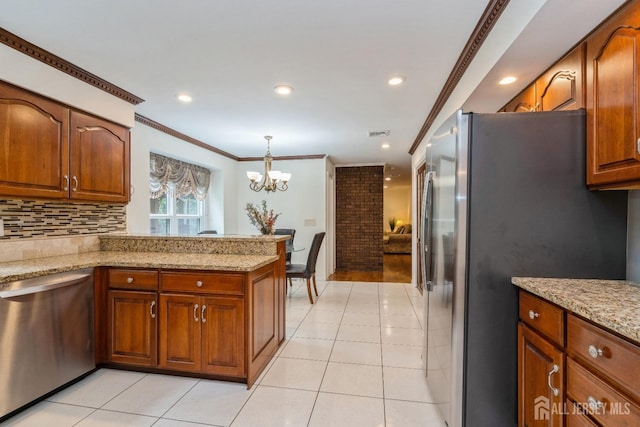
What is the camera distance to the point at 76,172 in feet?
8.06

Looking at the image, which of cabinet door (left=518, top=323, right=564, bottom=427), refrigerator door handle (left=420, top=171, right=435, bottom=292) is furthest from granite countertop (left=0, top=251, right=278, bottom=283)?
cabinet door (left=518, top=323, right=564, bottom=427)

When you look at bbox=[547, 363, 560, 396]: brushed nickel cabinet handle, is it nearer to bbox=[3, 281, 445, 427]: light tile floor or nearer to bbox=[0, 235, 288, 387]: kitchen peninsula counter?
bbox=[3, 281, 445, 427]: light tile floor

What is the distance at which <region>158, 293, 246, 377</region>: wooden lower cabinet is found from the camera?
212cm

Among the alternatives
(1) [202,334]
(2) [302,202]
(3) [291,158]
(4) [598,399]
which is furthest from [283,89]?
(2) [302,202]

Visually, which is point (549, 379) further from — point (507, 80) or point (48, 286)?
point (48, 286)

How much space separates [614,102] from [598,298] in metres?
0.88

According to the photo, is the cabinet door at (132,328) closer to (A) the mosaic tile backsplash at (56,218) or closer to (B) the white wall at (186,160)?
(A) the mosaic tile backsplash at (56,218)

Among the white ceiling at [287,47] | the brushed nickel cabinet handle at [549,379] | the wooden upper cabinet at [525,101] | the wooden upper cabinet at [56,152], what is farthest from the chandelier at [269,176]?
the brushed nickel cabinet handle at [549,379]

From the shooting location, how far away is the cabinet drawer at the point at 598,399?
91 centimetres

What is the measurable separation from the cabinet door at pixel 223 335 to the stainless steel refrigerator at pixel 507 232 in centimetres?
139

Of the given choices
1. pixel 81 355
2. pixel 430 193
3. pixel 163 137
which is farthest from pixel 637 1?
pixel 163 137

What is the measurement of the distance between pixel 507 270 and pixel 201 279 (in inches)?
76.1

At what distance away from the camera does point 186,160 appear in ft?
Answer: 15.2

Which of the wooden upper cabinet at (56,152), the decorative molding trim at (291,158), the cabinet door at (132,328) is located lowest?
the cabinet door at (132,328)
